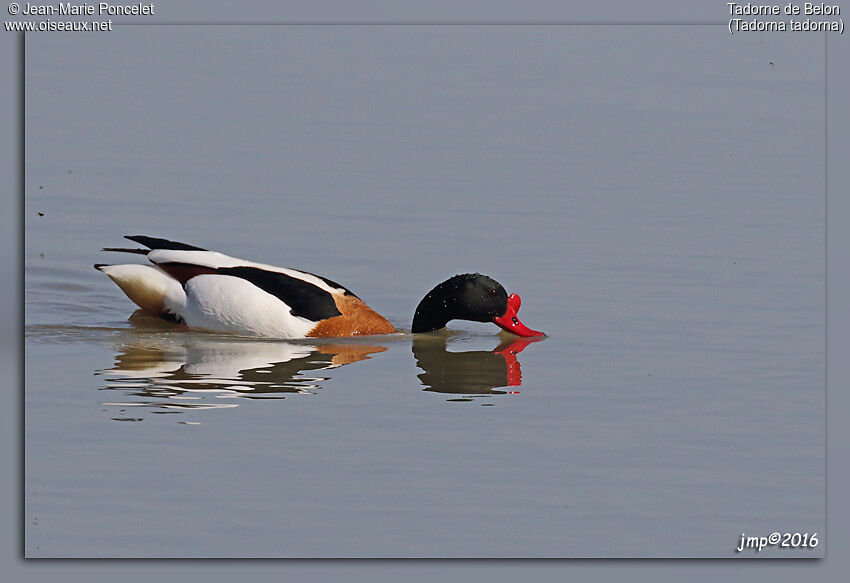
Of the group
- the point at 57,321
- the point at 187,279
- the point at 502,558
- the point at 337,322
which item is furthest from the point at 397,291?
the point at 502,558

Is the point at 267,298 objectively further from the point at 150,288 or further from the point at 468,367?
the point at 468,367

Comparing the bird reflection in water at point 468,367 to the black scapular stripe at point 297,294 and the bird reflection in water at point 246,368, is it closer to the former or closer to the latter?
the bird reflection in water at point 246,368

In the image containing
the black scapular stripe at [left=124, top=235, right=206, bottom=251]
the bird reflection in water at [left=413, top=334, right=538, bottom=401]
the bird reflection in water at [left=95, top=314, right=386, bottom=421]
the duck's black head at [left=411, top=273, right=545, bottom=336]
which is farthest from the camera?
the black scapular stripe at [left=124, top=235, right=206, bottom=251]

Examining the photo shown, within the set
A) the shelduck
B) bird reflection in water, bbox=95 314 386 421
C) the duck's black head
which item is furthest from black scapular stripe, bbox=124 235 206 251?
the duck's black head

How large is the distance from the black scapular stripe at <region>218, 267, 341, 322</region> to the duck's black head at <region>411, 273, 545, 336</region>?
817mm

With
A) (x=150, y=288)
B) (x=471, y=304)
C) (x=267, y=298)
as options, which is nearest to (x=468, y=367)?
(x=471, y=304)

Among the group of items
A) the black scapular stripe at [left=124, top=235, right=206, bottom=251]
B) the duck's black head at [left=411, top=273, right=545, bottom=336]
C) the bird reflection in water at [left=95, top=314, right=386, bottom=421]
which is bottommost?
the bird reflection in water at [left=95, top=314, right=386, bottom=421]

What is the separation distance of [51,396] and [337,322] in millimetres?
3137

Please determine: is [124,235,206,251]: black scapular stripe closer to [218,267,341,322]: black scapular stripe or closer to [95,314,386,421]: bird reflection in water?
[218,267,341,322]: black scapular stripe

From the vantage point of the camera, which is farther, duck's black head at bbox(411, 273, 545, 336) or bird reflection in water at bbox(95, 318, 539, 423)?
duck's black head at bbox(411, 273, 545, 336)

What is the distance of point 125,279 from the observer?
45.4 feet

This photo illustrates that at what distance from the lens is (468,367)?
12742mm

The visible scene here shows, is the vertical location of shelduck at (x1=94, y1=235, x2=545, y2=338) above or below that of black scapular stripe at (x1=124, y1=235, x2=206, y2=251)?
below

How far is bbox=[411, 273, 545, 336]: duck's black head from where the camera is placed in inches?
535
